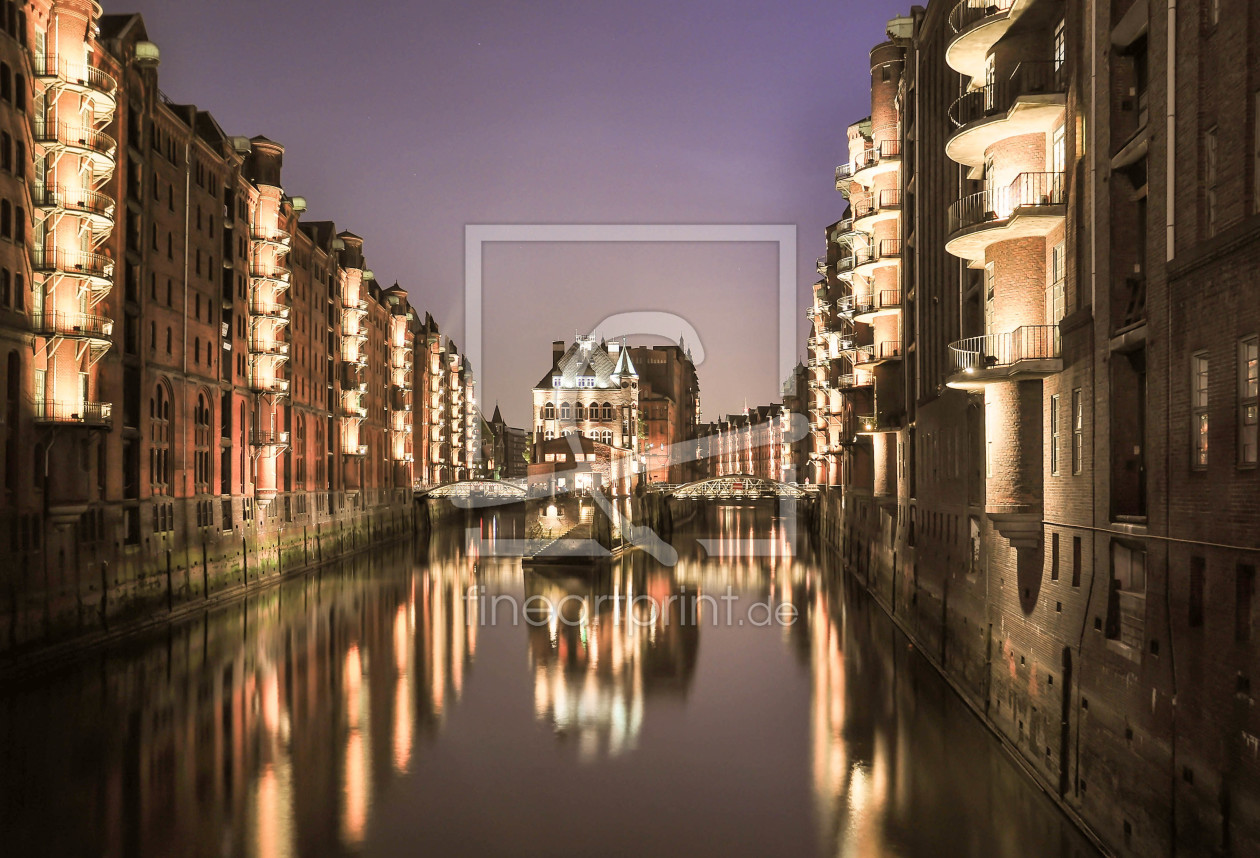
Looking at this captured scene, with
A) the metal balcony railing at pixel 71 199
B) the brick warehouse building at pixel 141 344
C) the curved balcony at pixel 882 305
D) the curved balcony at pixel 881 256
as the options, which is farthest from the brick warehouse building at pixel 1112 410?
the metal balcony railing at pixel 71 199

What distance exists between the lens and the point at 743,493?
8262 cm

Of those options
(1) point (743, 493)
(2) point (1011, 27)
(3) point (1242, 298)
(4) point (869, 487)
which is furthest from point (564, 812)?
(1) point (743, 493)

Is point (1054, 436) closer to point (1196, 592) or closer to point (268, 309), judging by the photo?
point (1196, 592)

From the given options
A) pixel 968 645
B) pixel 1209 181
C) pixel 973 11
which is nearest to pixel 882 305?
pixel 968 645

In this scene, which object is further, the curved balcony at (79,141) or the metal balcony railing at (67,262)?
the metal balcony railing at (67,262)

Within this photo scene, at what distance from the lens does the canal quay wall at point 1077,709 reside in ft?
35.6

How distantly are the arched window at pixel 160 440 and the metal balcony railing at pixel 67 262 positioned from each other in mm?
7655

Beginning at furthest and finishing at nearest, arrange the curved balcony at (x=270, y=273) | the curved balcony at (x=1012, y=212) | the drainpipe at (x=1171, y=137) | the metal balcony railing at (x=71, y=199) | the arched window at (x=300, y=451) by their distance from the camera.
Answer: the arched window at (x=300, y=451)
the curved balcony at (x=270, y=273)
the metal balcony railing at (x=71, y=199)
the curved balcony at (x=1012, y=212)
the drainpipe at (x=1171, y=137)

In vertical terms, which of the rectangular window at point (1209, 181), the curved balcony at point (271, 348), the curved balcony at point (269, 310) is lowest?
the rectangular window at point (1209, 181)

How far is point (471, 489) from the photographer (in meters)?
94.1

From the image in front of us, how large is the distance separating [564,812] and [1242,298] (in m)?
13.1

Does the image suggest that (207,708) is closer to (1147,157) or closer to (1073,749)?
(1073,749)

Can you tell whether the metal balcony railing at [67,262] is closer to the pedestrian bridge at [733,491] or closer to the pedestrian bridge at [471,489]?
the pedestrian bridge at [471,489]

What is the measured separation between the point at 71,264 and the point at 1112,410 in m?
26.1
